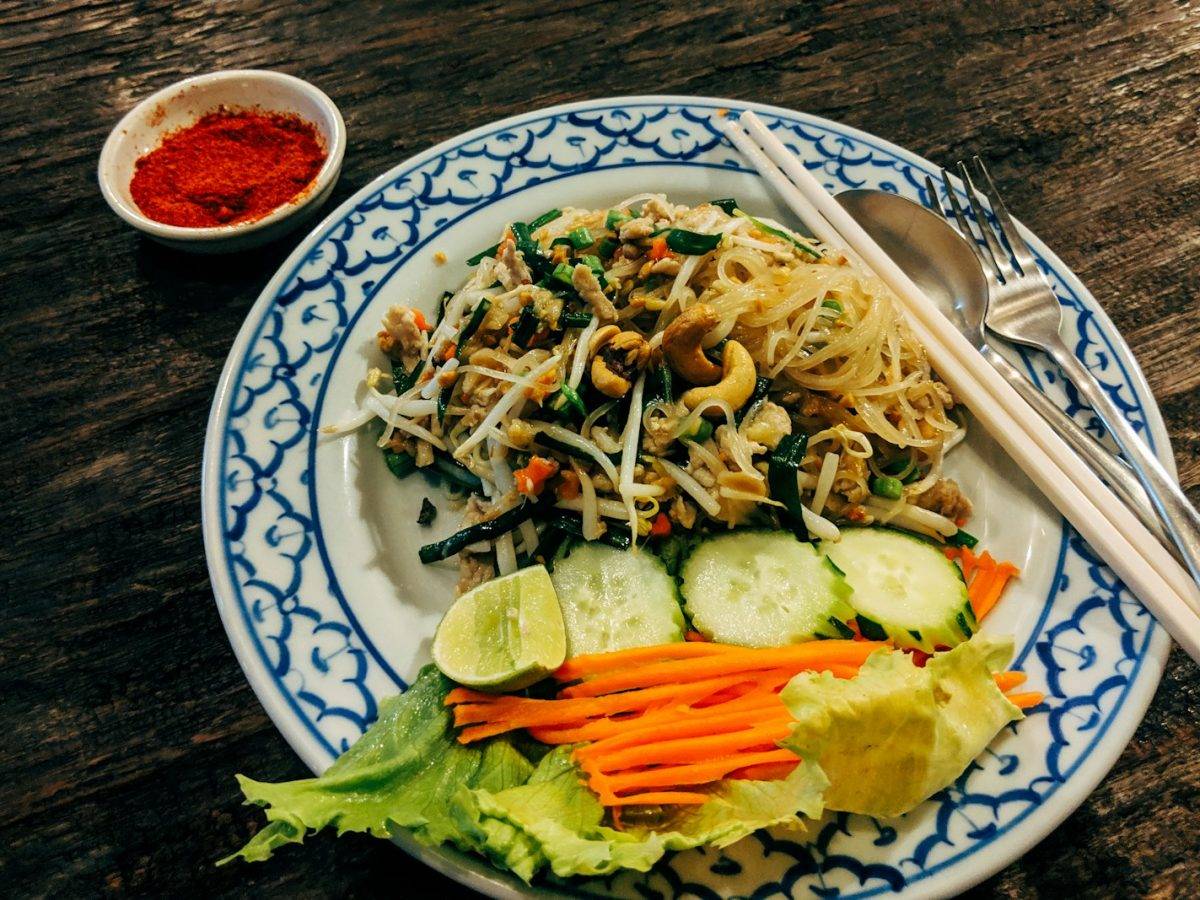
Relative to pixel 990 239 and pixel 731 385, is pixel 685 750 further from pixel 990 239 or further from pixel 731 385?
pixel 990 239

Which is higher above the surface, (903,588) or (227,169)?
(903,588)

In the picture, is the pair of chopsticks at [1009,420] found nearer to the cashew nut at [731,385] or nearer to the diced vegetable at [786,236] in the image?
the diced vegetable at [786,236]

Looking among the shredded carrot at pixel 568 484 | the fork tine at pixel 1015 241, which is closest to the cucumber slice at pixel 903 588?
the shredded carrot at pixel 568 484

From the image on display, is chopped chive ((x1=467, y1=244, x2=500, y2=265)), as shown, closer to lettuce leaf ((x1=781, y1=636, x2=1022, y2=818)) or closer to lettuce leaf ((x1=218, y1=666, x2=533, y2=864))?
lettuce leaf ((x1=218, y1=666, x2=533, y2=864))

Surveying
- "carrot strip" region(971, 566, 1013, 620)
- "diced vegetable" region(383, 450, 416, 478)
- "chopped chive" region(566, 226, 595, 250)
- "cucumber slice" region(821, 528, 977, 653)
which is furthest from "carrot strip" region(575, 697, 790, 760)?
"chopped chive" region(566, 226, 595, 250)

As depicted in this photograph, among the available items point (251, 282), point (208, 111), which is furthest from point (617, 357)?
point (208, 111)

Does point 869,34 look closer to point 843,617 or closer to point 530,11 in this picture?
point 530,11

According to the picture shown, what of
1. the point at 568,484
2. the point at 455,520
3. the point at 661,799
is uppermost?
the point at 568,484
